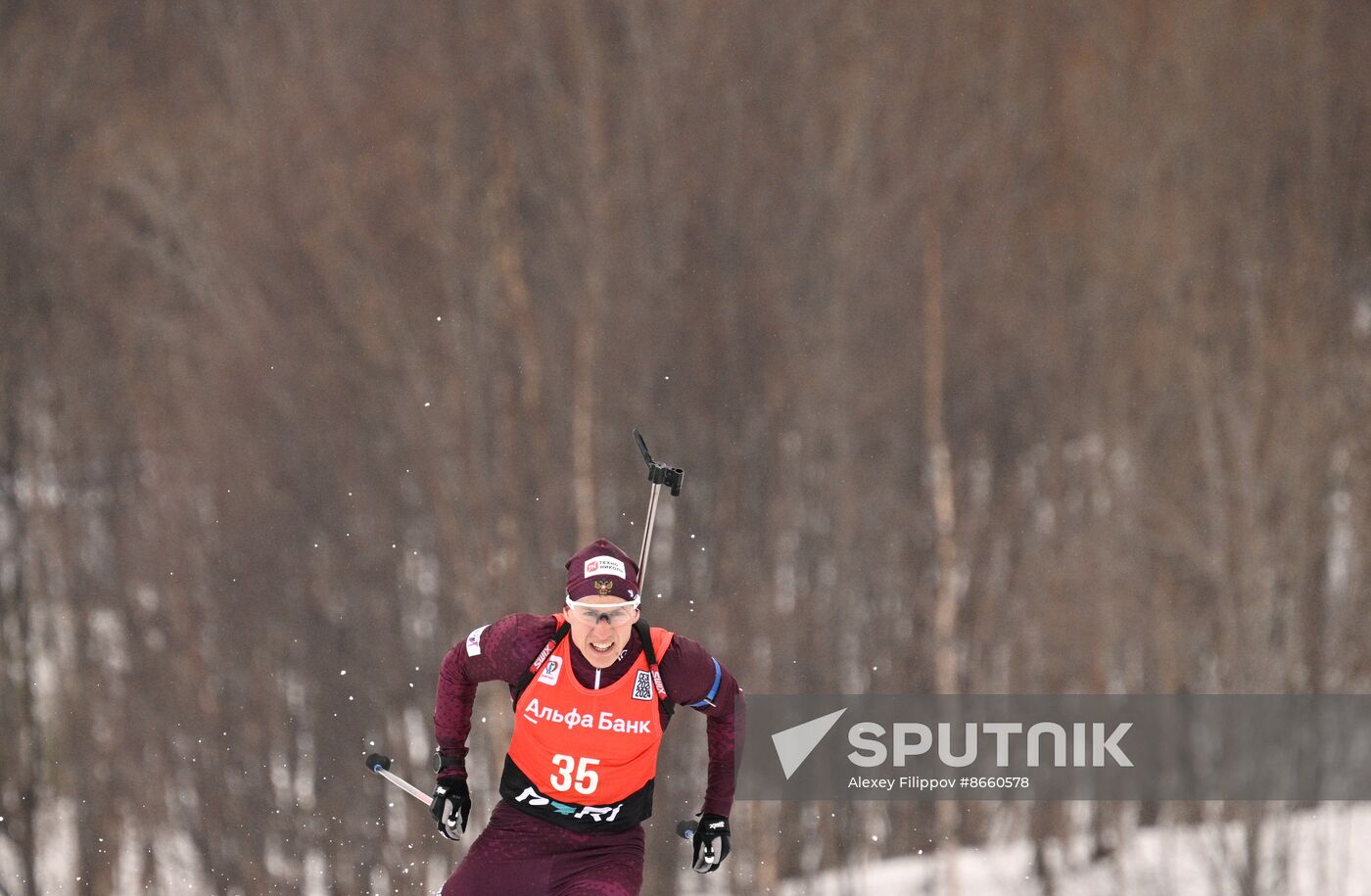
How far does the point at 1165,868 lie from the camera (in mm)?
11094

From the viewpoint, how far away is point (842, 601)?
11.0m

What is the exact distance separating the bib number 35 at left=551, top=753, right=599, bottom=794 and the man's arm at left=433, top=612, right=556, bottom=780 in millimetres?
265

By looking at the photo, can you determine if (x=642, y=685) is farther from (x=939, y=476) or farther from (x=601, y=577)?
(x=939, y=476)

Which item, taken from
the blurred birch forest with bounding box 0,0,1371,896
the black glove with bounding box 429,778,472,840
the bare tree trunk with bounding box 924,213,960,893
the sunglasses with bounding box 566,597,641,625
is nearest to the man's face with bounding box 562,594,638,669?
the sunglasses with bounding box 566,597,641,625

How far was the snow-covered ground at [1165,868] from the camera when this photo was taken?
10562 mm

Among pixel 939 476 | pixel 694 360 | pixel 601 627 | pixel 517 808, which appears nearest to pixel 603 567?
pixel 601 627

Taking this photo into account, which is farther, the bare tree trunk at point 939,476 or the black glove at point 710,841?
the bare tree trunk at point 939,476

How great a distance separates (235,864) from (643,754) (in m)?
7.56

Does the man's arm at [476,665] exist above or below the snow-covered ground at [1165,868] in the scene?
above

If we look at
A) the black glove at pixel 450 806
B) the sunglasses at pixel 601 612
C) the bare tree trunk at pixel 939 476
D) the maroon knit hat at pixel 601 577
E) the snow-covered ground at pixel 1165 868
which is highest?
the bare tree trunk at pixel 939 476

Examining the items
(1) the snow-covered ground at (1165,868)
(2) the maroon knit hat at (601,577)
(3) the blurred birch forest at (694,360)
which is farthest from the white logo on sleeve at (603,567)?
(1) the snow-covered ground at (1165,868)

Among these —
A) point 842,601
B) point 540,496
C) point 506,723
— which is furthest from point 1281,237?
point 506,723

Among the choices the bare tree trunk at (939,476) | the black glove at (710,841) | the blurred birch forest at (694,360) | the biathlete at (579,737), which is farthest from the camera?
the bare tree trunk at (939,476)

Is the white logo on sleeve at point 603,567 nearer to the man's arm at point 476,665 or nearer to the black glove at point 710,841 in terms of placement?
the man's arm at point 476,665
